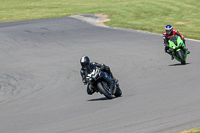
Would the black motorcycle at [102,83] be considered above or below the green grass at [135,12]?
below

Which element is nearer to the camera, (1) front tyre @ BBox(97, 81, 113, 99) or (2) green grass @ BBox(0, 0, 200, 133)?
(1) front tyre @ BBox(97, 81, 113, 99)

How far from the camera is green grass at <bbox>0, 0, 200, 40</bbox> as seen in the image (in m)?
34.9

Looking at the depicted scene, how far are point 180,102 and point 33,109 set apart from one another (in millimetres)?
3867

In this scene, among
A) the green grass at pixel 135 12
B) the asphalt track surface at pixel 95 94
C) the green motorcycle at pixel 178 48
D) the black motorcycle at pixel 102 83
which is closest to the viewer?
the asphalt track surface at pixel 95 94

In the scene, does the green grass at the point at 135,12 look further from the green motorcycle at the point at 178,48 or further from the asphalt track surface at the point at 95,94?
the green motorcycle at the point at 178,48

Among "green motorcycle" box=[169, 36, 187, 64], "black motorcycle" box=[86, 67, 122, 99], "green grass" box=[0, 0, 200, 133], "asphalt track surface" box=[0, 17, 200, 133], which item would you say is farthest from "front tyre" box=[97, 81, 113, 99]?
"green grass" box=[0, 0, 200, 133]

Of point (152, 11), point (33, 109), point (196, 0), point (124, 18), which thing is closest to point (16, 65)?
point (33, 109)

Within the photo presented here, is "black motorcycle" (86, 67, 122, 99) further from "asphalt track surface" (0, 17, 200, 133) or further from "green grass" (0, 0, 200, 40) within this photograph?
"green grass" (0, 0, 200, 40)

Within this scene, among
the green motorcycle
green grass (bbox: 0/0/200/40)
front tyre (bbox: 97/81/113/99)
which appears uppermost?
green grass (bbox: 0/0/200/40)

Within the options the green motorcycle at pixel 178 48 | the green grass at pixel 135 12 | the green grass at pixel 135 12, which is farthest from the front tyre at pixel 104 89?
the green grass at pixel 135 12

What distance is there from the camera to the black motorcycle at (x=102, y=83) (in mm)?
11555

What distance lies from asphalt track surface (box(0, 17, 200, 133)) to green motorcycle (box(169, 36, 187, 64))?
35 cm

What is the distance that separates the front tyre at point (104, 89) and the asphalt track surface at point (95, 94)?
209mm

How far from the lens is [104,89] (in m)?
11.6
